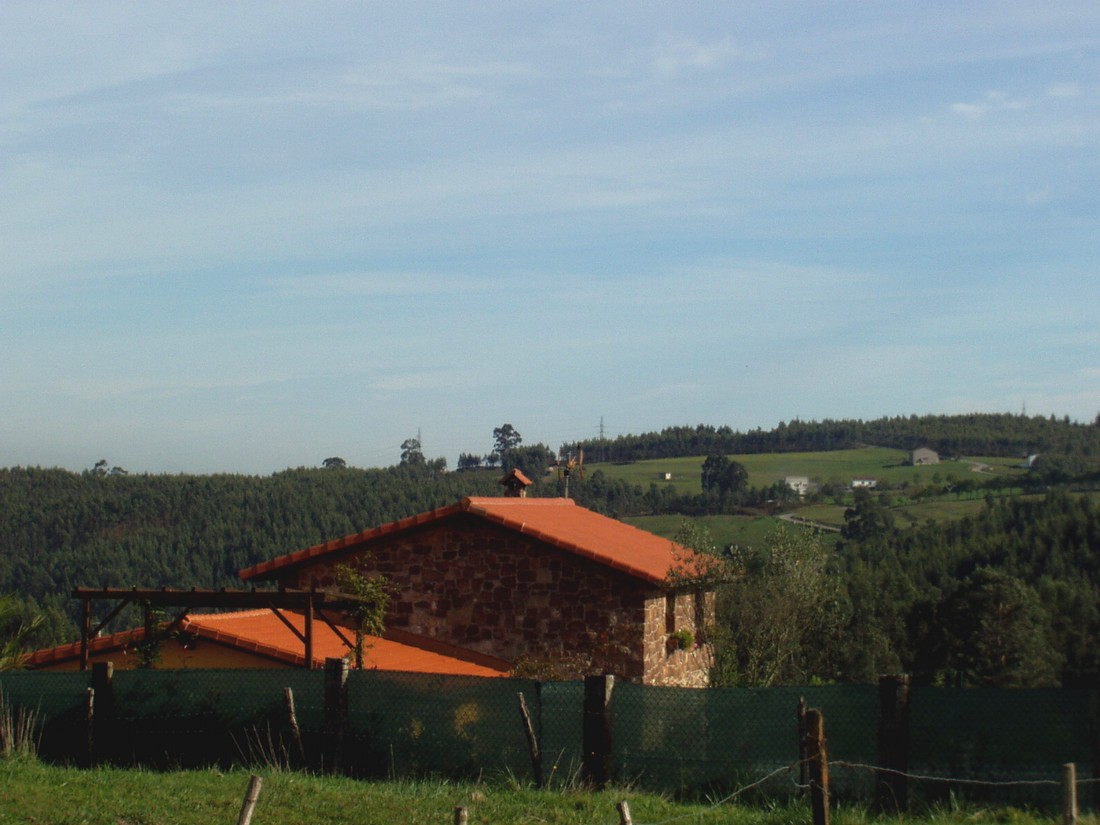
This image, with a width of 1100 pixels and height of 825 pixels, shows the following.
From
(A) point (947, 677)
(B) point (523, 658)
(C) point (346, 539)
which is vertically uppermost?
(C) point (346, 539)

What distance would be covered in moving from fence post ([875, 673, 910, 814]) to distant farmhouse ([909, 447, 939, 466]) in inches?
4165

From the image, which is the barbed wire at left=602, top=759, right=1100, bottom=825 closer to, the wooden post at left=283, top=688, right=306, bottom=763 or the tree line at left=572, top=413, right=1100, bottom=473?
the wooden post at left=283, top=688, right=306, bottom=763

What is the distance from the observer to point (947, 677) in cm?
4372

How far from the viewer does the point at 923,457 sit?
11475 cm

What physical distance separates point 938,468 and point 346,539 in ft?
317

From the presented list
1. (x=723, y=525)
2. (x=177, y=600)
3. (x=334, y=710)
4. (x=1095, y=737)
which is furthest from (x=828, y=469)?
(x=1095, y=737)

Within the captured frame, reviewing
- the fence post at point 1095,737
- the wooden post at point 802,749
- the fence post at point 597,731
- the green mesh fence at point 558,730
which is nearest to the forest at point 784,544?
the green mesh fence at point 558,730

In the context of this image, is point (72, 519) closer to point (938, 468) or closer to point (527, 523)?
point (938, 468)

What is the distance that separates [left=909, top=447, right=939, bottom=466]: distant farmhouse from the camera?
113875 millimetres

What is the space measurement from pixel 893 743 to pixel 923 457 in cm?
10808

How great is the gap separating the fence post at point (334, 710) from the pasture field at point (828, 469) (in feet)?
308

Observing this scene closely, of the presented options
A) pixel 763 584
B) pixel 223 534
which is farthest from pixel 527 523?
pixel 223 534

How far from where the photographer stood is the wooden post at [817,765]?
977cm

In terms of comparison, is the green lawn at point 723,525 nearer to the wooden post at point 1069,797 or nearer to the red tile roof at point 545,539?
the red tile roof at point 545,539
